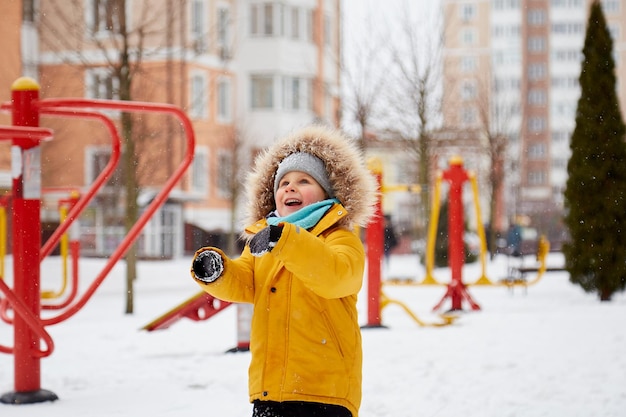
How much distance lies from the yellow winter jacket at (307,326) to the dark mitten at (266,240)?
25 cm

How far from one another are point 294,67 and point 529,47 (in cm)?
5003

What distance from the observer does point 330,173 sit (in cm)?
336

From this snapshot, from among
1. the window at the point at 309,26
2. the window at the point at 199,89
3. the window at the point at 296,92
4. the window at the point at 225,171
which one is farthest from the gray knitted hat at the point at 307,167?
the window at the point at 309,26

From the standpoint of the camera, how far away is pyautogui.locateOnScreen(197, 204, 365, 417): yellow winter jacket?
3.05m

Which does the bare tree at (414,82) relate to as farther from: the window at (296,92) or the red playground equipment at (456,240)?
the window at (296,92)

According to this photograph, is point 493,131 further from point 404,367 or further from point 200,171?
point 404,367

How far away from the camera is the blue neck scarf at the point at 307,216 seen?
10.1ft

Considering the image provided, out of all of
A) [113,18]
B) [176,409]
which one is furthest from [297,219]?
[113,18]

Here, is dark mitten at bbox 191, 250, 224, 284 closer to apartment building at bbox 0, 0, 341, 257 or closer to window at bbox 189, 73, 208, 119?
apartment building at bbox 0, 0, 341, 257

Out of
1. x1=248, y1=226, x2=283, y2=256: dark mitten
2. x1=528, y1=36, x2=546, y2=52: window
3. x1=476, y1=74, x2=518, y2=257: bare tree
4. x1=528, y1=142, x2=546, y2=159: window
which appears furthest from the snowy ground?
x1=528, y1=36, x2=546, y2=52: window

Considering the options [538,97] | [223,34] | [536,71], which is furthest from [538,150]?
[223,34]

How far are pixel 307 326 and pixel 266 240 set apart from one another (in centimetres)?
48

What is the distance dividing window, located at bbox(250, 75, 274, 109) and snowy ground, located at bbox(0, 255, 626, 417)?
21925mm

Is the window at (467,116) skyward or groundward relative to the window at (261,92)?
groundward
